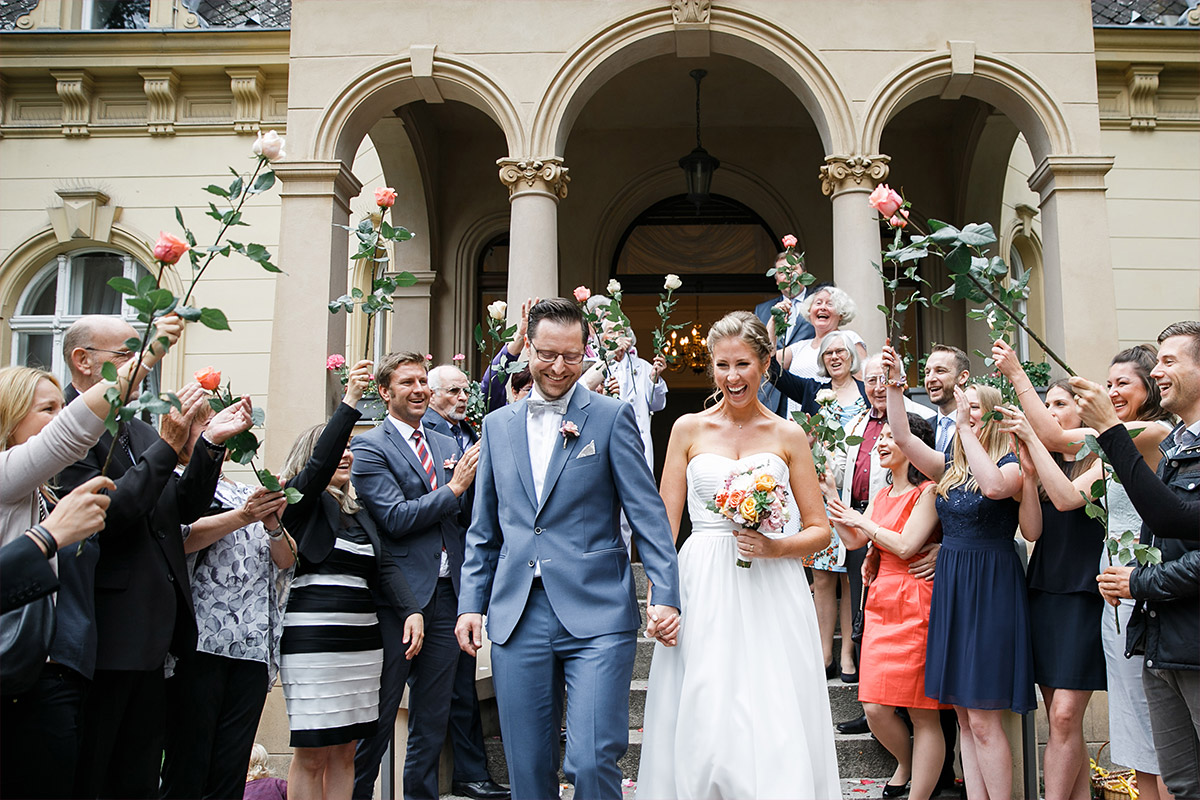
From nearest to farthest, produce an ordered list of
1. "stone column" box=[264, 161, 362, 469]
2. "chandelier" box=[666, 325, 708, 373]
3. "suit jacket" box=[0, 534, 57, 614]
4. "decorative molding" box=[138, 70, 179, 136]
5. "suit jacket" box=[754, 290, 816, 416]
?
1. "suit jacket" box=[0, 534, 57, 614]
2. "suit jacket" box=[754, 290, 816, 416]
3. "stone column" box=[264, 161, 362, 469]
4. "decorative molding" box=[138, 70, 179, 136]
5. "chandelier" box=[666, 325, 708, 373]

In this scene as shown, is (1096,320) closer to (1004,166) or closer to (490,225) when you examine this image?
(1004,166)

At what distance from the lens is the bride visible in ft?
12.2

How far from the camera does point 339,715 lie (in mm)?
4320

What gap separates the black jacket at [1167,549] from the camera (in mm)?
3406

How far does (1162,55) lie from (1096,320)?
4.75 m

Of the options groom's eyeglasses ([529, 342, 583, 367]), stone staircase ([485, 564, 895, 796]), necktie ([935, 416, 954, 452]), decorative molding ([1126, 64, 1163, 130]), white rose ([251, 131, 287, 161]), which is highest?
decorative molding ([1126, 64, 1163, 130])

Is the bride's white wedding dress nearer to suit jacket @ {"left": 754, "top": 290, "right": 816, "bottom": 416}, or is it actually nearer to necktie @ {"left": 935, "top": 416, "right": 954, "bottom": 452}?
necktie @ {"left": 935, "top": 416, "right": 954, "bottom": 452}

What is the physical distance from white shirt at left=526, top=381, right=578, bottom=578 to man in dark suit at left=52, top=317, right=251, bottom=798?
1119mm

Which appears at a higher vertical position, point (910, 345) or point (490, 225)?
point (490, 225)

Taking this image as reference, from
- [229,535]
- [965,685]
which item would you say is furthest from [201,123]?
[965,685]

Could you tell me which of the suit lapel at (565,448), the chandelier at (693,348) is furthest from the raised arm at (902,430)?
the chandelier at (693,348)

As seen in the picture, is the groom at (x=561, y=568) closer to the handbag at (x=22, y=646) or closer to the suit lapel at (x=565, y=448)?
the suit lapel at (x=565, y=448)

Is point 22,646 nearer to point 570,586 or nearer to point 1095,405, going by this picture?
point 570,586

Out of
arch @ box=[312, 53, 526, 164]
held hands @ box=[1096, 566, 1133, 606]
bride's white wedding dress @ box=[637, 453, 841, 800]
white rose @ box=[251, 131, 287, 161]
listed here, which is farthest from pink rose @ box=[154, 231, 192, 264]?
arch @ box=[312, 53, 526, 164]
